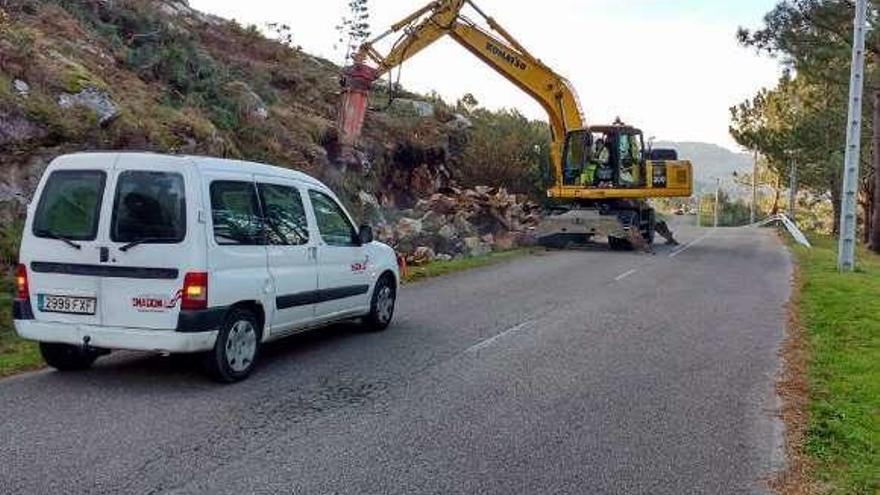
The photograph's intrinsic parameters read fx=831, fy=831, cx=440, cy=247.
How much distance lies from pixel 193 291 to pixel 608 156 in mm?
20227

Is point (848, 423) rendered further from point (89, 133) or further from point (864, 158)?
point (864, 158)

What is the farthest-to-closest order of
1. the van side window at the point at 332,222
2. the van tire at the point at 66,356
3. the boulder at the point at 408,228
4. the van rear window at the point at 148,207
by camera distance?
1. the boulder at the point at 408,228
2. the van side window at the point at 332,222
3. the van tire at the point at 66,356
4. the van rear window at the point at 148,207

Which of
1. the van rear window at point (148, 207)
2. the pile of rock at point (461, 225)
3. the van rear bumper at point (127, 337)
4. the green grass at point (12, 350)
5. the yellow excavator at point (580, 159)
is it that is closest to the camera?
the van rear bumper at point (127, 337)

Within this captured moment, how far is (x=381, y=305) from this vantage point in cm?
1039

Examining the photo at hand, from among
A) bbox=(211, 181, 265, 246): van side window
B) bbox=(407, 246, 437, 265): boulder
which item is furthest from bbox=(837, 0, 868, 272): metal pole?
bbox=(211, 181, 265, 246): van side window

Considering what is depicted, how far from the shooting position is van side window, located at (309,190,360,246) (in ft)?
29.7

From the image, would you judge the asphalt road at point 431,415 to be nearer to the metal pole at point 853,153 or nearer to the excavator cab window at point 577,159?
the metal pole at point 853,153

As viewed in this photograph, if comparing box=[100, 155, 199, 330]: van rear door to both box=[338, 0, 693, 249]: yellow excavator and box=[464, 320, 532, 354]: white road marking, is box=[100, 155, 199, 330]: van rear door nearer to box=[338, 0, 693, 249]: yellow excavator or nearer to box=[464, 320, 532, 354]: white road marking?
box=[464, 320, 532, 354]: white road marking

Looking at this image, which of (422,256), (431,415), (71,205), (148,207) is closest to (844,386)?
(431,415)

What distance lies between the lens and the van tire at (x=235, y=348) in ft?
23.8

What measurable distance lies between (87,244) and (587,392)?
4.55 meters

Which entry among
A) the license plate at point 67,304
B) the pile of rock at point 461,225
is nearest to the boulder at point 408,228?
the pile of rock at point 461,225

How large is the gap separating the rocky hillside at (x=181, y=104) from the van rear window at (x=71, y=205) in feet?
15.4

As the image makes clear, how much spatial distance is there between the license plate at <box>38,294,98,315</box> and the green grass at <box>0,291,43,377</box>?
2.90 ft
